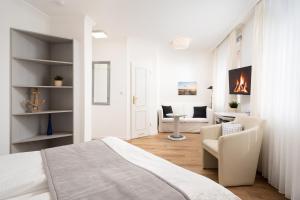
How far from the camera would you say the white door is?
17.5 ft

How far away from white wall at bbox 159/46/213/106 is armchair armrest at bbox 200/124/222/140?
143 inches

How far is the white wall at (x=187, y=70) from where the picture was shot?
22.6 feet

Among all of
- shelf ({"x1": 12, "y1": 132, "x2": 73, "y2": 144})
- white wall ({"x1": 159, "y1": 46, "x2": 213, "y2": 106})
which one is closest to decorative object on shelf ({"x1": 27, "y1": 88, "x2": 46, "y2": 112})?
shelf ({"x1": 12, "y1": 132, "x2": 73, "y2": 144})

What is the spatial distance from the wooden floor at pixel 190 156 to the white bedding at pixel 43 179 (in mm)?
1522

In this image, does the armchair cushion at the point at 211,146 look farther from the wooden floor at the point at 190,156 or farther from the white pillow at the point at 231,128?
the wooden floor at the point at 190,156

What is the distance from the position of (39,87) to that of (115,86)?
2.35 metres

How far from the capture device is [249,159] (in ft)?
8.35

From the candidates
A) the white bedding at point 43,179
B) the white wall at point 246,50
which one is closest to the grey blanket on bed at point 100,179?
the white bedding at point 43,179

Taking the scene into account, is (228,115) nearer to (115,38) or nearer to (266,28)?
(266,28)

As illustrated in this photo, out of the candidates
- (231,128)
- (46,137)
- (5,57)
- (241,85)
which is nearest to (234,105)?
(241,85)

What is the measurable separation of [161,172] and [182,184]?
204mm

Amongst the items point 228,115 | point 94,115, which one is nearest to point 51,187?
point 228,115

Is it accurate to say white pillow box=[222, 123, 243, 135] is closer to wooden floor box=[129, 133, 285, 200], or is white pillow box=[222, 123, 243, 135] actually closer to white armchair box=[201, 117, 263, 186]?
white armchair box=[201, 117, 263, 186]

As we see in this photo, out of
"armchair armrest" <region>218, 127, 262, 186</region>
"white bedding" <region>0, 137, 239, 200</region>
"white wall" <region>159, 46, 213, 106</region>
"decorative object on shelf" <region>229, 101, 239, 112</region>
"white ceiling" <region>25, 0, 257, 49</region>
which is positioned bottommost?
"armchair armrest" <region>218, 127, 262, 186</region>
